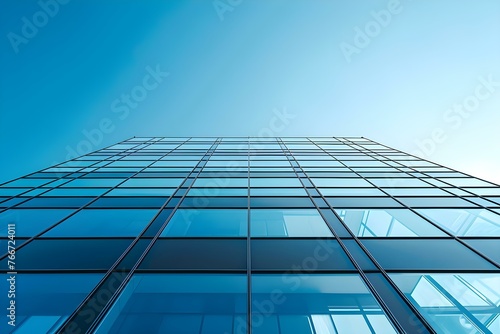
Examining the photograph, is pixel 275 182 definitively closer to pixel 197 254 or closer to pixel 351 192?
pixel 351 192

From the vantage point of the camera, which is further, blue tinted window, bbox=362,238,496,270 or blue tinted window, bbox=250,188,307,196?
blue tinted window, bbox=250,188,307,196

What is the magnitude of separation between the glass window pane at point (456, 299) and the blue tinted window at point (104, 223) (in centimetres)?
625

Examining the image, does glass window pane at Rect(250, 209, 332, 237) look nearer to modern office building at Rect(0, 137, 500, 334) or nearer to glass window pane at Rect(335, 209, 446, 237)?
modern office building at Rect(0, 137, 500, 334)

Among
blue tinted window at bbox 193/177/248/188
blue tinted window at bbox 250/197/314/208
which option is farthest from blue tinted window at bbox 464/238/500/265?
blue tinted window at bbox 193/177/248/188

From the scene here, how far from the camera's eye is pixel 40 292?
5.38 meters

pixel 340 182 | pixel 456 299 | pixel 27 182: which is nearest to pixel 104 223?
pixel 27 182

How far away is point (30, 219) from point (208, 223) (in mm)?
5292

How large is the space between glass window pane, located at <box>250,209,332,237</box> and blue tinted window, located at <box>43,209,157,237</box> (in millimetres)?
3069

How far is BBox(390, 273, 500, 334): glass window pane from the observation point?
450 cm

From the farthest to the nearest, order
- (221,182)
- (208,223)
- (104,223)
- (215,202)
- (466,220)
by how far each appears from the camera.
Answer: (221,182), (215,202), (466,220), (104,223), (208,223)

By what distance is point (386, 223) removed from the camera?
796cm

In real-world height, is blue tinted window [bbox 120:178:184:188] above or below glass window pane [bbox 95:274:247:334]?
below

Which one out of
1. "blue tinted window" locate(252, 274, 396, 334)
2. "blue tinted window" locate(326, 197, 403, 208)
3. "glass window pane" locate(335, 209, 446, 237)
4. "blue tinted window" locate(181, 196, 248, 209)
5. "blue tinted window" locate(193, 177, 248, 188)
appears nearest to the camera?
"blue tinted window" locate(252, 274, 396, 334)

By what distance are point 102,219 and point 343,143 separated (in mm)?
17992
